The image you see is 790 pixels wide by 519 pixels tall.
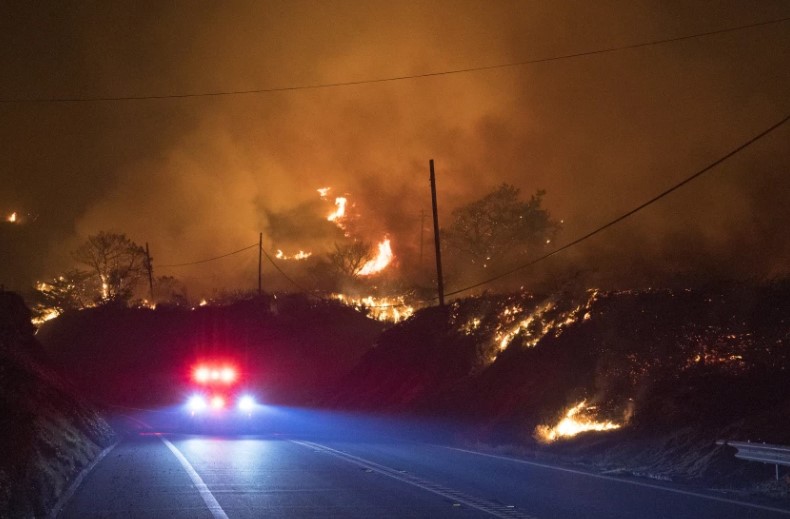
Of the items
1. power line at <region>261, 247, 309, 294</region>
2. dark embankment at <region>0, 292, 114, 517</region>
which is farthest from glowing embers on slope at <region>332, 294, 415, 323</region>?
dark embankment at <region>0, 292, 114, 517</region>

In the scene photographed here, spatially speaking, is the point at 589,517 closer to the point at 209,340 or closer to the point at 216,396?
the point at 216,396

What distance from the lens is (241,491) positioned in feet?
42.5

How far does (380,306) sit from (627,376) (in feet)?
167

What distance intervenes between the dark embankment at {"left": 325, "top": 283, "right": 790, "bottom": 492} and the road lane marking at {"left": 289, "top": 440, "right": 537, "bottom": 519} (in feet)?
16.6

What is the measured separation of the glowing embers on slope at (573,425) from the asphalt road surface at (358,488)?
325cm

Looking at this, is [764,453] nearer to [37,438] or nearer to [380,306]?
[37,438]

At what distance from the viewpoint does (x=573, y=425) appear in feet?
78.7

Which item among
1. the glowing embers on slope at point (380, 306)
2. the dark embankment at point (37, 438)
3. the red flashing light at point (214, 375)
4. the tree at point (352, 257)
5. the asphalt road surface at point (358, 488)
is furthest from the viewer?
the tree at point (352, 257)

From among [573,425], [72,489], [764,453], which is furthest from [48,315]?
[764,453]

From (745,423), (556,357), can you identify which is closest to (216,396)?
(556,357)

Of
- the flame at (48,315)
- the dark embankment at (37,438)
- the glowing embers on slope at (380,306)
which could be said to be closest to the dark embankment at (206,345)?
the glowing embers on slope at (380,306)

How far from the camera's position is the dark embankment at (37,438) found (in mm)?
11750

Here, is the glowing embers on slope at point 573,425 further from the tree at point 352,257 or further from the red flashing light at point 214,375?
the tree at point 352,257

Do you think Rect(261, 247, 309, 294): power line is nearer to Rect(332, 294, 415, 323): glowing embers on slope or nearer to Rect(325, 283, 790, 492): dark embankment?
Rect(332, 294, 415, 323): glowing embers on slope
